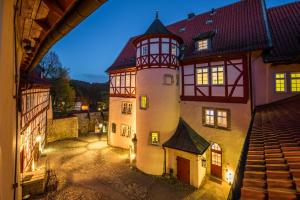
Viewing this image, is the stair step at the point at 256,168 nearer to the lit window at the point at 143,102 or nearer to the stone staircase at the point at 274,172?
the stone staircase at the point at 274,172

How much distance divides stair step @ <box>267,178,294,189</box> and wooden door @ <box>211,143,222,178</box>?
10.7 meters

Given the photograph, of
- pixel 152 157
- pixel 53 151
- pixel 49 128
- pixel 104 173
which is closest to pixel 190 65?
pixel 152 157

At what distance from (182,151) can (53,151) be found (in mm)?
13934

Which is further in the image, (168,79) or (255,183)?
(168,79)

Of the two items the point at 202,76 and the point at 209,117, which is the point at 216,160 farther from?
the point at 202,76

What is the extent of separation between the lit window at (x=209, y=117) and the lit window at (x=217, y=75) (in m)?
2.06

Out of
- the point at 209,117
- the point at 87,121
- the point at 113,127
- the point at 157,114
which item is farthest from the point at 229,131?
the point at 87,121

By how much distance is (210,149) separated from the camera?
12359 millimetres

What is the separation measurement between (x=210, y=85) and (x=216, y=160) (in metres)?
5.46

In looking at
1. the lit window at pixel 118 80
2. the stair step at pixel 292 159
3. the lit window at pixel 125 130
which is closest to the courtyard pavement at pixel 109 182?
the lit window at pixel 125 130

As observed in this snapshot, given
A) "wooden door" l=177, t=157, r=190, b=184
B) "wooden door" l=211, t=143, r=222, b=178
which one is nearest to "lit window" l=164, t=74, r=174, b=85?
"wooden door" l=211, t=143, r=222, b=178

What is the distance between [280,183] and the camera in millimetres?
1999

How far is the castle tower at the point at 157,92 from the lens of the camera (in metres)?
12.8

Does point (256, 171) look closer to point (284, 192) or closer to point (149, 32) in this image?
point (284, 192)
